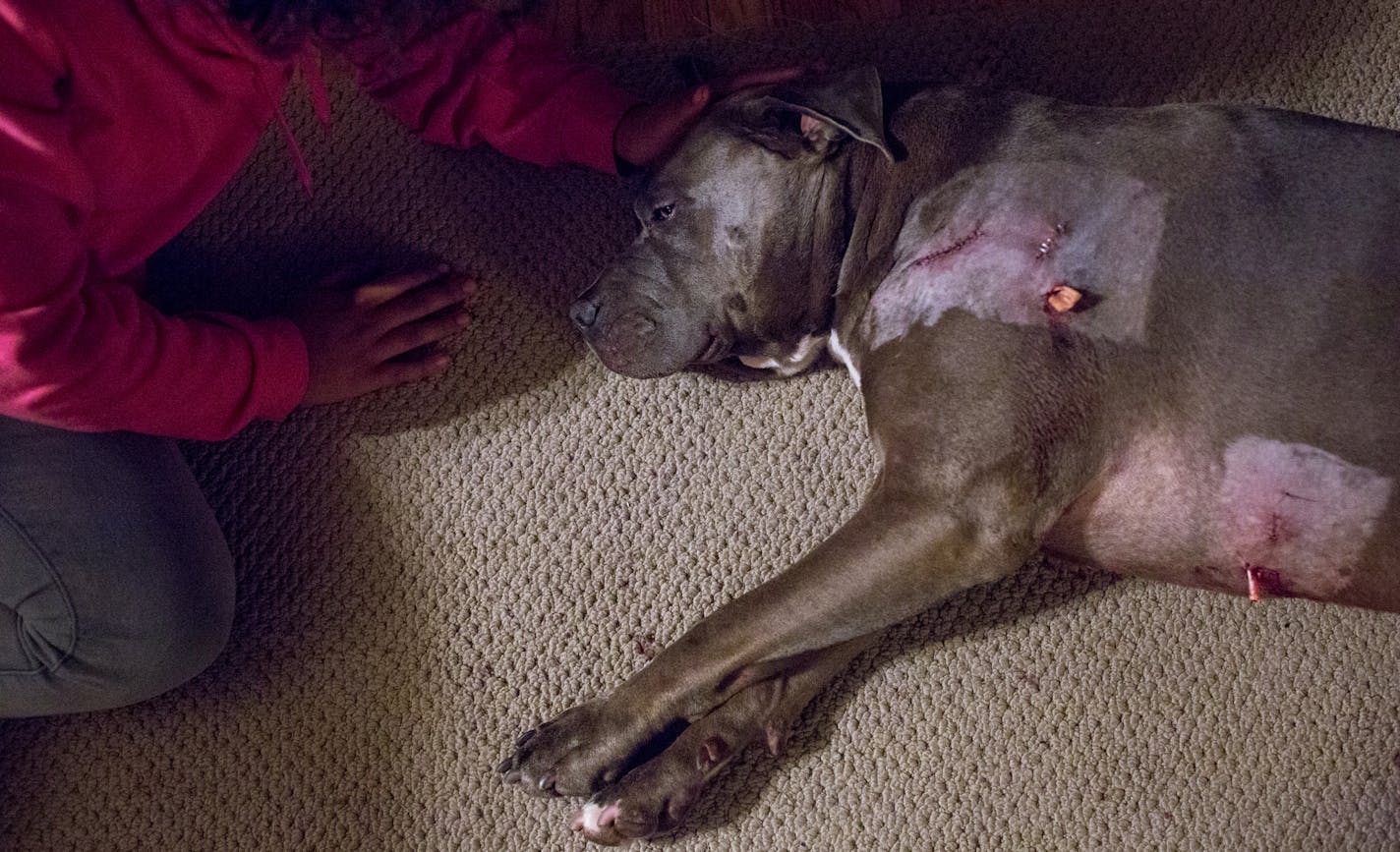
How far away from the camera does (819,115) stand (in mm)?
1450

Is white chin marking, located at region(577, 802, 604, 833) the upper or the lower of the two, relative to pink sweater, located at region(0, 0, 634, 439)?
A: lower

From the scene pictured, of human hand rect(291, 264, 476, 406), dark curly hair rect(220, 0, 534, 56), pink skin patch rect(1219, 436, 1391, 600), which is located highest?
dark curly hair rect(220, 0, 534, 56)

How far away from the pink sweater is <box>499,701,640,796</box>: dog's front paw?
658 mm

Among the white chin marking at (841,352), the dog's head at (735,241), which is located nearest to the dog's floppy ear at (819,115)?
the dog's head at (735,241)

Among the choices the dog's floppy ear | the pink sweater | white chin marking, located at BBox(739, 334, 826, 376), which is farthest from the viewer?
white chin marking, located at BBox(739, 334, 826, 376)

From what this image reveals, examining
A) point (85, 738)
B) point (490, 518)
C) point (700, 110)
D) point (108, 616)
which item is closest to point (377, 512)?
point (490, 518)

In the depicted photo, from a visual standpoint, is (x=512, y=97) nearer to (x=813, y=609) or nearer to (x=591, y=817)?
(x=813, y=609)

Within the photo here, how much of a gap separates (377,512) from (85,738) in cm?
59

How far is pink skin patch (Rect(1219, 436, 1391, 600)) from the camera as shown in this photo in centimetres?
134

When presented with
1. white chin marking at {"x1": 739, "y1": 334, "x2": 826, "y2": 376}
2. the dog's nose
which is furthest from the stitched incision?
the dog's nose

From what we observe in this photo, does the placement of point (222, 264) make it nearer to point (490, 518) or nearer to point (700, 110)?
point (490, 518)

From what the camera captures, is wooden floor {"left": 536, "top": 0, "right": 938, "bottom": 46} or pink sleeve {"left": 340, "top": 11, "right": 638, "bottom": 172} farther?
wooden floor {"left": 536, "top": 0, "right": 938, "bottom": 46}

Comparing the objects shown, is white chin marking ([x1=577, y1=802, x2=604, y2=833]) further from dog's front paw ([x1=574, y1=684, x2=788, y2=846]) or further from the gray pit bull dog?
the gray pit bull dog

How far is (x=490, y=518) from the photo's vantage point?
1849 millimetres
